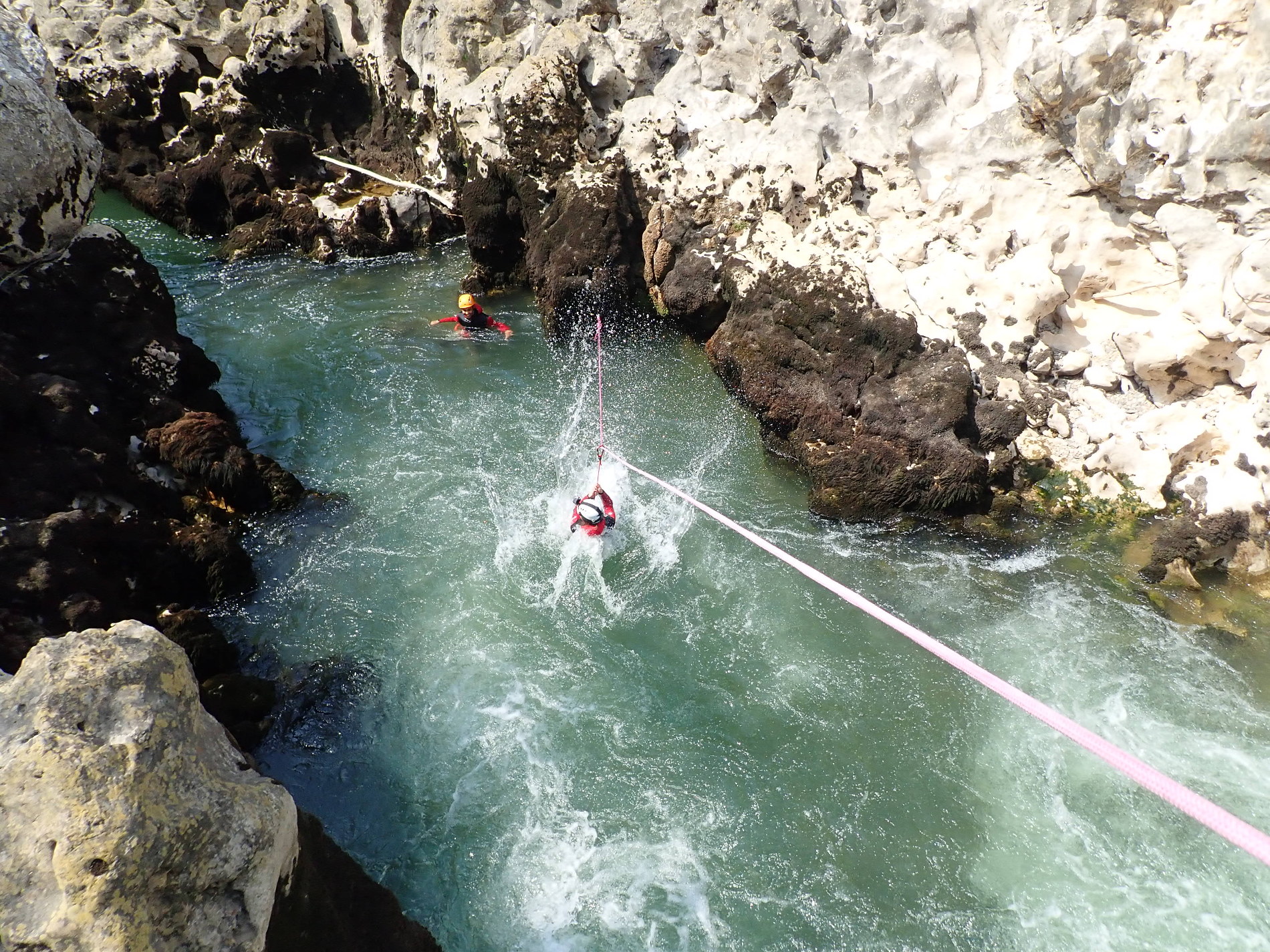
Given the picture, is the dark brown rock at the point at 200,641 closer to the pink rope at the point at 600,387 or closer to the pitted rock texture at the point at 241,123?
the pink rope at the point at 600,387

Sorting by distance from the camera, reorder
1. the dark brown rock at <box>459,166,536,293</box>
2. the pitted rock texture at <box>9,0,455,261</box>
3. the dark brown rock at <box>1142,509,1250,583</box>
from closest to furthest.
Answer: the dark brown rock at <box>1142,509,1250,583</box>, the dark brown rock at <box>459,166,536,293</box>, the pitted rock texture at <box>9,0,455,261</box>

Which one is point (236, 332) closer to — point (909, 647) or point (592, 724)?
point (592, 724)

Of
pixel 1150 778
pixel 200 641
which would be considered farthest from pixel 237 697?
pixel 1150 778

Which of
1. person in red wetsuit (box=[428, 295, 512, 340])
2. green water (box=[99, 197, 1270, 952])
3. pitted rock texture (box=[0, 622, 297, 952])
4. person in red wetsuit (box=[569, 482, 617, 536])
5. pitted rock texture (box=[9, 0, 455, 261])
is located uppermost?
pitted rock texture (box=[9, 0, 455, 261])

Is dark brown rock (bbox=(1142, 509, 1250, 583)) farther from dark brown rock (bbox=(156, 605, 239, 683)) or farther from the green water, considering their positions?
dark brown rock (bbox=(156, 605, 239, 683))

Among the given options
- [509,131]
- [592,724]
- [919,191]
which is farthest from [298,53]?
[592,724]

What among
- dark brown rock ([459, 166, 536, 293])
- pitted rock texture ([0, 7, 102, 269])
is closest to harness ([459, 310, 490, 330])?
dark brown rock ([459, 166, 536, 293])

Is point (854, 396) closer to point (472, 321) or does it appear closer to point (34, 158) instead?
point (472, 321)
